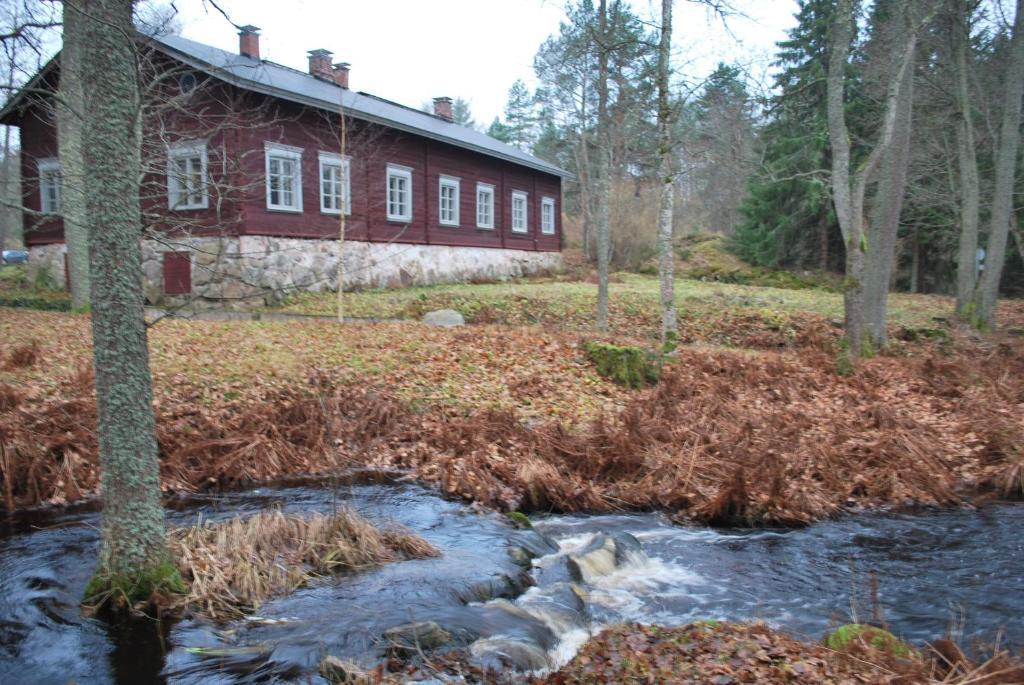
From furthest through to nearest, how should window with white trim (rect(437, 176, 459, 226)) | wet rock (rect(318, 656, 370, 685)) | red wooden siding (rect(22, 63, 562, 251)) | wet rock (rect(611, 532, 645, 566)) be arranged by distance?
window with white trim (rect(437, 176, 459, 226)) < red wooden siding (rect(22, 63, 562, 251)) < wet rock (rect(611, 532, 645, 566)) < wet rock (rect(318, 656, 370, 685))

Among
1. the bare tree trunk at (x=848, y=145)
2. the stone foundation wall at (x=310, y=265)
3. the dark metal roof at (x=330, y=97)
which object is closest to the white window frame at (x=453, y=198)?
the stone foundation wall at (x=310, y=265)

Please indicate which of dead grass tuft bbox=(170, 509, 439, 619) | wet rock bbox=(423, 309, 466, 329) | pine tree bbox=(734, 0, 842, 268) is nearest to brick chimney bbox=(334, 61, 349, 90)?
wet rock bbox=(423, 309, 466, 329)

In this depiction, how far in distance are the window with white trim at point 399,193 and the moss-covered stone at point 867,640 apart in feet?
68.4

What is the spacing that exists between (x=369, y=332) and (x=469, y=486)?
658 centimetres

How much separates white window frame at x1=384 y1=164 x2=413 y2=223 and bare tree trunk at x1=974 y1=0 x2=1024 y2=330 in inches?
658

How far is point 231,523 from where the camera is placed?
666 cm

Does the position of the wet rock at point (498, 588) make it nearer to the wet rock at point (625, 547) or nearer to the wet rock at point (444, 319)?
the wet rock at point (625, 547)

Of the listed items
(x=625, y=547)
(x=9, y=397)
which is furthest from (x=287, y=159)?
(x=625, y=547)

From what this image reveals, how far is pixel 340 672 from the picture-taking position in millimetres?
4531

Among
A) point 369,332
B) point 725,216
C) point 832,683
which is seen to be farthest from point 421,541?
point 725,216

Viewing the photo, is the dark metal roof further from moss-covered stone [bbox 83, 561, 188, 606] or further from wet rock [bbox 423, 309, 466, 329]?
moss-covered stone [bbox 83, 561, 188, 606]

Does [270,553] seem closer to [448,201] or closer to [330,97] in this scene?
[330,97]

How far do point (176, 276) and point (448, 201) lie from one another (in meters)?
10.4

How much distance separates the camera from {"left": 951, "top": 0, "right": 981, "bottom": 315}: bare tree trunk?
62.5ft
